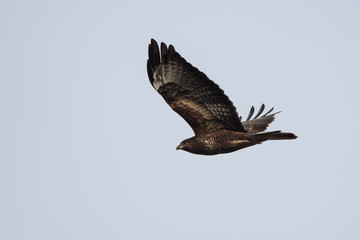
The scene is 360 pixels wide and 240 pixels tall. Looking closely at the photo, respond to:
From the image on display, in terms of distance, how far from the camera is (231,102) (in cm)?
1048

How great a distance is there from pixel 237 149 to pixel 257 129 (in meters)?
1.89

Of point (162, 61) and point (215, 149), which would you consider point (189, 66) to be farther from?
point (215, 149)

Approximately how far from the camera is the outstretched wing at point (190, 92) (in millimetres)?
Result: 10289

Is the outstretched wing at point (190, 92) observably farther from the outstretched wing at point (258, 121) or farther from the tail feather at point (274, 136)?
the outstretched wing at point (258, 121)

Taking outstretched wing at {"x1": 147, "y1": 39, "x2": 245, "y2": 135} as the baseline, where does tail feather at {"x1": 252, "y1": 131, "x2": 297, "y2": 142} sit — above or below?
below

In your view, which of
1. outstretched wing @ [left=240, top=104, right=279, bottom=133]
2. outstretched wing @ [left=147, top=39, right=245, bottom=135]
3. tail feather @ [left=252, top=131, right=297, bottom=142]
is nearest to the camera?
outstretched wing @ [left=147, top=39, right=245, bottom=135]

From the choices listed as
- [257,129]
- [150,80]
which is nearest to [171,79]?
[150,80]

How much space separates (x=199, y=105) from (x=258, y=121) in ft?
10.1

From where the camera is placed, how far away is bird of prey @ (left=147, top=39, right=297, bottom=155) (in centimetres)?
1033

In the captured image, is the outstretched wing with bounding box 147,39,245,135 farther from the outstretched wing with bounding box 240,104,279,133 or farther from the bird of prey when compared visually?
the outstretched wing with bounding box 240,104,279,133

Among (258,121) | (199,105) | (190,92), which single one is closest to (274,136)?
(199,105)

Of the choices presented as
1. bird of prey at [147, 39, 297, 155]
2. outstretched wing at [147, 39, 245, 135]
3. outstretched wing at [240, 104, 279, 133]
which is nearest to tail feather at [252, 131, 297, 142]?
bird of prey at [147, 39, 297, 155]

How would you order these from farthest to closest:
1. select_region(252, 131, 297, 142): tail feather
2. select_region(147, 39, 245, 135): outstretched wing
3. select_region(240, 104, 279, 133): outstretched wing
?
1. select_region(240, 104, 279, 133): outstretched wing
2. select_region(252, 131, 297, 142): tail feather
3. select_region(147, 39, 245, 135): outstretched wing

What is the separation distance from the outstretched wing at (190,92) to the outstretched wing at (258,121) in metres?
2.00
